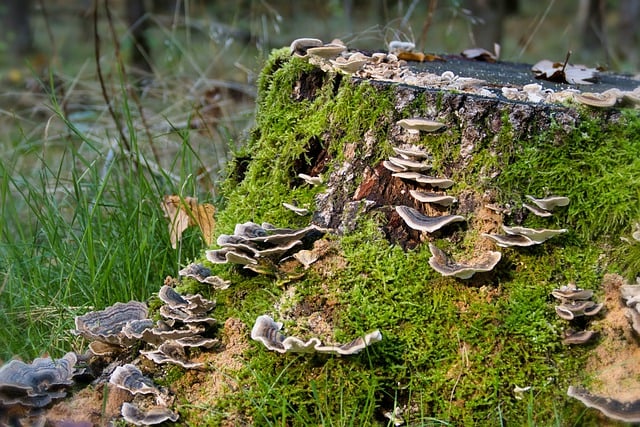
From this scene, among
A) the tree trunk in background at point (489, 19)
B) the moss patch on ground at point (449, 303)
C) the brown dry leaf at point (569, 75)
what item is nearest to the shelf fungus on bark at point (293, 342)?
the moss patch on ground at point (449, 303)

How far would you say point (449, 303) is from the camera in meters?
3.26

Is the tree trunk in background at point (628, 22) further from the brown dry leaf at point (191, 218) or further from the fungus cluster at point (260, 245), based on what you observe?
the fungus cluster at point (260, 245)

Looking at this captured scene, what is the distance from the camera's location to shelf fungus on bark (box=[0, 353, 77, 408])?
115 inches

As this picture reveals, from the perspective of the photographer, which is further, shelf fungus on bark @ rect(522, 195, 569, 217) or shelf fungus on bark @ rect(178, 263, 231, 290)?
shelf fungus on bark @ rect(178, 263, 231, 290)

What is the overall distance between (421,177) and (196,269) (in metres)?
1.35

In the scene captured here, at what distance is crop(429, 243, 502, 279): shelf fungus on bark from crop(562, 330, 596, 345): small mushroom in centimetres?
51

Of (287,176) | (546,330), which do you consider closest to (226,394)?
(287,176)

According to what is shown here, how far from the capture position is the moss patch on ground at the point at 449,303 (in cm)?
307

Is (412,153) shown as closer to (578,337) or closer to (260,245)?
(260,245)

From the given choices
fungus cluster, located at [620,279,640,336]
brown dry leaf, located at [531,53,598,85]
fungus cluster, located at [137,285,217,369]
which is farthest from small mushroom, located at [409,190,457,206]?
brown dry leaf, located at [531,53,598,85]

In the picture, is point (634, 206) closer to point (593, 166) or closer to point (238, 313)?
point (593, 166)

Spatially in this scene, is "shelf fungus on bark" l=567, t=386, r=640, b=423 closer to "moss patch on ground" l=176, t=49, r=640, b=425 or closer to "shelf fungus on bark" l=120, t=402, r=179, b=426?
"moss patch on ground" l=176, t=49, r=640, b=425

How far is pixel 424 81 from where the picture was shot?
3680mm

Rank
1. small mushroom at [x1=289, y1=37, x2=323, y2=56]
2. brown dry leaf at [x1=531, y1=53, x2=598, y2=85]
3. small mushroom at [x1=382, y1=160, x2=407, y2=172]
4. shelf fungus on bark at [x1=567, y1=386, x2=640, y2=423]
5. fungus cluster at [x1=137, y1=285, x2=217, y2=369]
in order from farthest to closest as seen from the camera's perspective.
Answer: brown dry leaf at [x1=531, y1=53, x2=598, y2=85], small mushroom at [x1=289, y1=37, x2=323, y2=56], small mushroom at [x1=382, y1=160, x2=407, y2=172], fungus cluster at [x1=137, y1=285, x2=217, y2=369], shelf fungus on bark at [x1=567, y1=386, x2=640, y2=423]
